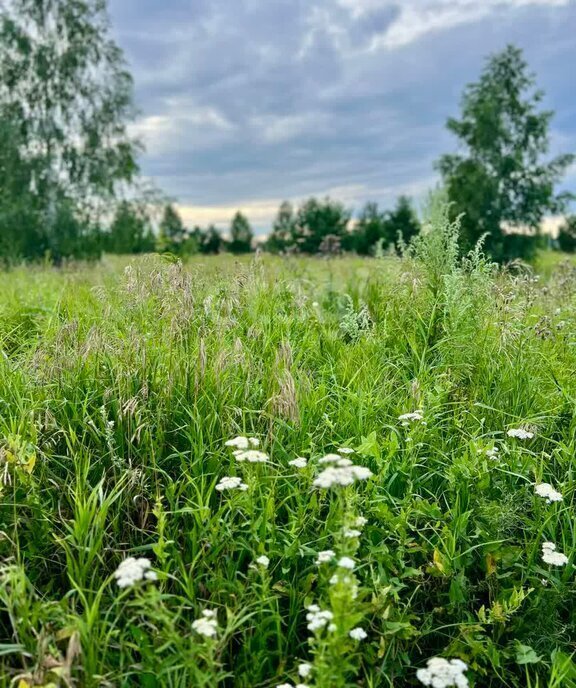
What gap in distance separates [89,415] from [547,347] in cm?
314

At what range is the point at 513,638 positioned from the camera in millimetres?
2225

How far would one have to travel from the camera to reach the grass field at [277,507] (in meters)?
1.74

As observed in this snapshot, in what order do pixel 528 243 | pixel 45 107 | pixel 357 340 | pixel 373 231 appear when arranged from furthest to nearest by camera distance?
pixel 373 231 → pixel 528 243 → pixel 45 107 → pixel 357 340

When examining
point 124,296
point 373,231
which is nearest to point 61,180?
point 124,296

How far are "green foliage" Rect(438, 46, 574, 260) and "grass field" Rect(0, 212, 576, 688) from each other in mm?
25979

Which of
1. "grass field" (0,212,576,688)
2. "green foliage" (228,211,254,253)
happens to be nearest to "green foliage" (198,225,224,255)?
"green foliage" (228,211,254,253)

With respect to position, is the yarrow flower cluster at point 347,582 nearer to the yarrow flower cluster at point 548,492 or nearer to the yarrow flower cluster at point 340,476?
the yarrow flower cluster at point 340,476

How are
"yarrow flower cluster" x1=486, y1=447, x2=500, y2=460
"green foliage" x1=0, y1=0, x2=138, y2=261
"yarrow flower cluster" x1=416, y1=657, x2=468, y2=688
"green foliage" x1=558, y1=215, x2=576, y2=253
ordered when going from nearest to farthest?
"yarrow flower cluster" x1=416, y1=657, x2=468, y2=688 → "yarrow flower cluster" x1=486, y1=447, x2=500, y2=460 → "green foliage" x1=0, y1=0, x2=138, y2=261 → "green foliage" x1=558, y1=215, x2=576, y2=253

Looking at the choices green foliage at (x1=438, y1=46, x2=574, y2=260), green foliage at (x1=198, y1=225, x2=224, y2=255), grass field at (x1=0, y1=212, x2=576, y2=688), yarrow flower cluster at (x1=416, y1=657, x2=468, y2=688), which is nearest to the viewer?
yarrow flower cluster at (x1=416, y1=657, x2=468, y2=688)

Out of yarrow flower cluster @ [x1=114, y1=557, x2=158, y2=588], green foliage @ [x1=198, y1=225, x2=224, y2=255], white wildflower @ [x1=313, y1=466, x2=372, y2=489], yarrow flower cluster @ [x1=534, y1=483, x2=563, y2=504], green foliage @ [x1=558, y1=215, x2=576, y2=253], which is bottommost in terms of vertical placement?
yarrow flower cluster @ [x1=534, y1=483, x2=563, y2=504]

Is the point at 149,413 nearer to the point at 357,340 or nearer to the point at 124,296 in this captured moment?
the point at 124,296

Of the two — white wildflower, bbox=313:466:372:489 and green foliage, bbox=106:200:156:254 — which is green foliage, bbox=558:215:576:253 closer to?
green foliage, bbox=106:200:156:254

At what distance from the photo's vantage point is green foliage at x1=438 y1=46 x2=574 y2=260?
2727 cm

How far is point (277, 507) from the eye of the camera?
2215 mm
